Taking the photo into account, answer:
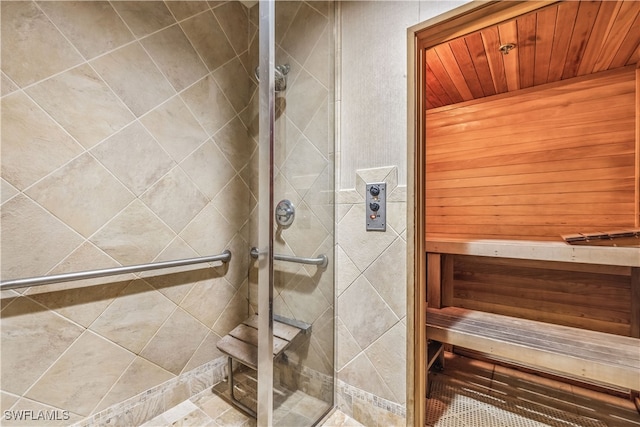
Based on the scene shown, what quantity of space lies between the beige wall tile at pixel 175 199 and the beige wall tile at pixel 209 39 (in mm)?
717

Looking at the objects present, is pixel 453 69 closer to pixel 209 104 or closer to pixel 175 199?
pixel 209 104

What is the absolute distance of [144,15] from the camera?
1.34m

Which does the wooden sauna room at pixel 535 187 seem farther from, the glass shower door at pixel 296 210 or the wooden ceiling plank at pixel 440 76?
the glass shower door at pixel 296 210

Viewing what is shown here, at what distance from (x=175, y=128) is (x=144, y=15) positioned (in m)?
0.55

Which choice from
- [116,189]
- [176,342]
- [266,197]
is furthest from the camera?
[176,342]

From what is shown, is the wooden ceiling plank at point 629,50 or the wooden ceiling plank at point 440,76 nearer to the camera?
the wooden ceiling plank at point 629,50

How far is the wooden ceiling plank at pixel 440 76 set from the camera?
1.54 metres

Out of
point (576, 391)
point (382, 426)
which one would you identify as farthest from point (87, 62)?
point (576, 391)

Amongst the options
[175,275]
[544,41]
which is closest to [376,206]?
[175,275]

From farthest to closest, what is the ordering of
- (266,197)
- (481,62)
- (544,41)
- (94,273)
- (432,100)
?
1. (432,100)
2. (481,62)
3. (544,41)
4. (94,273)
5. (266,197)

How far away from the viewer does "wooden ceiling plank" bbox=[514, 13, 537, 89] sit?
122 cm

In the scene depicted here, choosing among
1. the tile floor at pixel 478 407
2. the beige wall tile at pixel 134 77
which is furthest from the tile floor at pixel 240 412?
the beige wall tile at pixel 134 77

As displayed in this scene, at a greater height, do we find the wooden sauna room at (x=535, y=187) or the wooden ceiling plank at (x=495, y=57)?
the wooden ceiling plank at (x=495, y=57)

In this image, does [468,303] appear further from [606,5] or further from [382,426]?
[606,5]
